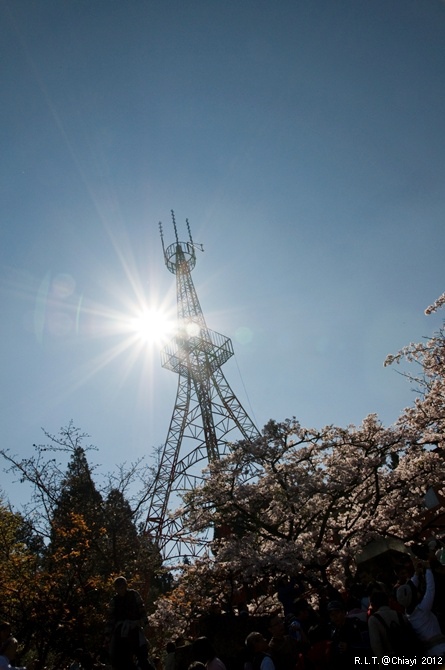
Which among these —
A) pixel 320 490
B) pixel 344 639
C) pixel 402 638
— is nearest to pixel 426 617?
pixel 402 638

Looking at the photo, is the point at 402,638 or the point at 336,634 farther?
the point at 336,634

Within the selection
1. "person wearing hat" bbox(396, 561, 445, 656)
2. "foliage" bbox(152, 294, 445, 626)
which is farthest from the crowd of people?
"foliage" bbox(152, 294, 445, 626)

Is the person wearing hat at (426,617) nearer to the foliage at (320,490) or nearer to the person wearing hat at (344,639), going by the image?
the person wearing hat at (344,639)

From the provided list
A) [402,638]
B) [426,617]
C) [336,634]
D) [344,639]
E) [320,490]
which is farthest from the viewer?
[320,490]

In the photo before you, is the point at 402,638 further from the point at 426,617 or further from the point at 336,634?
the point at 336,634

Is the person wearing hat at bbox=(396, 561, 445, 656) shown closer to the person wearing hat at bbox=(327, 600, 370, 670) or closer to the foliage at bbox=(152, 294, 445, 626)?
the person wearing hat at bbox=(327, 600, 370, 670)

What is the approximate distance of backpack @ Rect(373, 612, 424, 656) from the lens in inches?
153

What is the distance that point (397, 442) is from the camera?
12211 mm

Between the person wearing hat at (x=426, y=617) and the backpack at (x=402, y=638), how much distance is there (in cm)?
17

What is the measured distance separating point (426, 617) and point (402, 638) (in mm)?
493

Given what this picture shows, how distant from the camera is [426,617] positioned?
4.27m

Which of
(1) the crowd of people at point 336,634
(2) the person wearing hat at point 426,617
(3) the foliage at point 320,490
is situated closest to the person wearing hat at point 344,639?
(1) the crowd of people at point 336,634

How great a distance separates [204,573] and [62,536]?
441 cm

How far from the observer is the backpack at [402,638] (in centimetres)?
388
